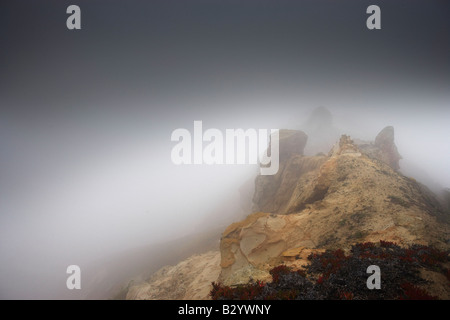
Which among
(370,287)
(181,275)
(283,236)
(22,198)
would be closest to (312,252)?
(283,236)

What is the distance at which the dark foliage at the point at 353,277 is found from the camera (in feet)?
22.5

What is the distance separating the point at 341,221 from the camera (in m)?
13.0

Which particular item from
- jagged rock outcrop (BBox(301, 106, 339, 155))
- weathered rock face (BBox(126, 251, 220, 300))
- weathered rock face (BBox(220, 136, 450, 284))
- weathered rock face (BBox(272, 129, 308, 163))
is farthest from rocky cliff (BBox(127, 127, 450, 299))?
jagged rock outcrop (BBox(301, 106, 339, 155))

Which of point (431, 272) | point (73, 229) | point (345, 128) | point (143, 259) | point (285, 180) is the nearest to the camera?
point (431, 272)

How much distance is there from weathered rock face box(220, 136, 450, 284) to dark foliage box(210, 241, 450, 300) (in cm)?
127

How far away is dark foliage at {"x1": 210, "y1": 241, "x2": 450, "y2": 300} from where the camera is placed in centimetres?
685

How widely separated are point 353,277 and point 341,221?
639cm

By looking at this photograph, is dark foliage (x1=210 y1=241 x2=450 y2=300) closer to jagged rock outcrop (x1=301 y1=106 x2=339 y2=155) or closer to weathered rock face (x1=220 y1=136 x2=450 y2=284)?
weathered rock face (x1=220 y1=136 x2=450 y2=284)

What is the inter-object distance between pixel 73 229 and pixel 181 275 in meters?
144

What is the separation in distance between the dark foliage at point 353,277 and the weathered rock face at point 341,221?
127 centimetres

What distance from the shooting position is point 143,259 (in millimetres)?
41969

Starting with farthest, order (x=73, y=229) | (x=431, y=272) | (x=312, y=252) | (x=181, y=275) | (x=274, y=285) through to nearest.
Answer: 1. (x=73, y=229)
2. (x=181, y=275)
3. (x=312, y=252)
4. (x=274, y=285)
5. (x=431, y=272)
